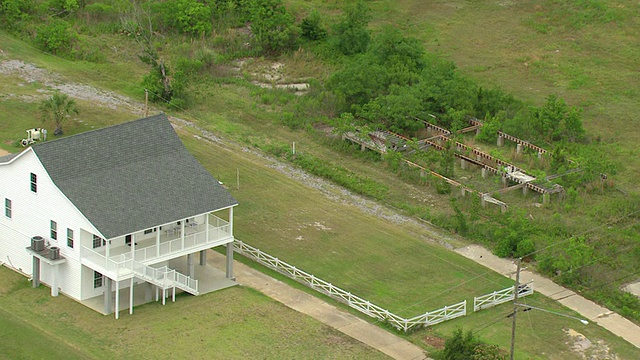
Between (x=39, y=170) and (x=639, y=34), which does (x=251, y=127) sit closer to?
(x=39, y=170)

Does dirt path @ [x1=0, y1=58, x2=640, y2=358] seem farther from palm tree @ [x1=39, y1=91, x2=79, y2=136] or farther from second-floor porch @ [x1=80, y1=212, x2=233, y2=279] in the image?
palm tree @ [x1=39, y1=91, x2=79, y2=136]

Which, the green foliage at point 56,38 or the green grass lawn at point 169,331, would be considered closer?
the green grass lawn at point 169,331

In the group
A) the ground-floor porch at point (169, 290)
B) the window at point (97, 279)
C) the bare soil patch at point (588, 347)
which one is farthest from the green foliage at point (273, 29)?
the bare soil patch at point (588, 347)

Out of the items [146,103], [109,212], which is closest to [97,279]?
[109,212]

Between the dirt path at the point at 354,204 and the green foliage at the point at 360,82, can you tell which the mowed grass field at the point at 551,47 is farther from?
the dirt path at the point at 354,204

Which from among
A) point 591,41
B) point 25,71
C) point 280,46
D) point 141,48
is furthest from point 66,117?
point 591,41
